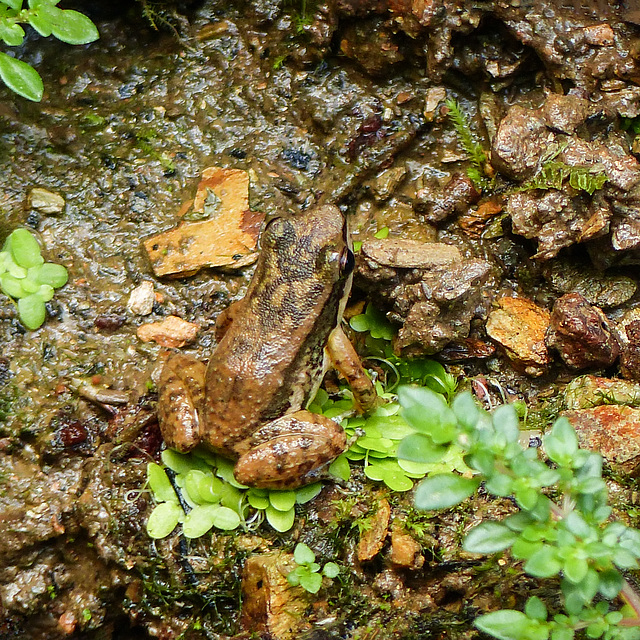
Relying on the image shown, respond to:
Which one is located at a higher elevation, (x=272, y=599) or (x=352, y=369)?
(x=352, y=369)

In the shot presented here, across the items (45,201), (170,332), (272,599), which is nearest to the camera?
(272,599)

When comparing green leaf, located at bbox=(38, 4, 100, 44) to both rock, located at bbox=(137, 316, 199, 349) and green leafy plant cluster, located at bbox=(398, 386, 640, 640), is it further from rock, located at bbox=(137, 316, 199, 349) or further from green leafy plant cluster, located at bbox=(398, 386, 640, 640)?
green leafy plant cluster, located at bbox=(398, 386, 640, 640)

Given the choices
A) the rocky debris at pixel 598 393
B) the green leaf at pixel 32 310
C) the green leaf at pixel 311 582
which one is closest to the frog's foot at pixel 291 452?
the green leaf at pixel 311 582

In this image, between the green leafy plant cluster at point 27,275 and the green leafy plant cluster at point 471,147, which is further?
the green leafy plant cluster at point 471,147

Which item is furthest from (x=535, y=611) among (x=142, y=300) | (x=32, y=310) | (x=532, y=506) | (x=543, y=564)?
(x=32, y=310)

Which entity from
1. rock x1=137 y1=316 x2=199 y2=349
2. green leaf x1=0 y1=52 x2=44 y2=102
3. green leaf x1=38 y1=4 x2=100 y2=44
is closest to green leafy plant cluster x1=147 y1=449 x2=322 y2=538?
rock x1=137 y1=316 x2=199 y2=349

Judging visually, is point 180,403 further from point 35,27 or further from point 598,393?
point 598,393

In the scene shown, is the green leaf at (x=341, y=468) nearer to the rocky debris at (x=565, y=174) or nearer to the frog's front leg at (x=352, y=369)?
the frog's front leg at (x=352, y=369)
